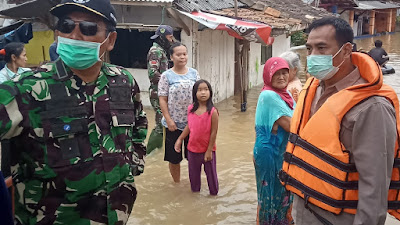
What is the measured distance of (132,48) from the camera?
32.7ft

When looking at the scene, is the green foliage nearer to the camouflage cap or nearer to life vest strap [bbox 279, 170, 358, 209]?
life vest strap [bbox 279, 170, 358, 209]

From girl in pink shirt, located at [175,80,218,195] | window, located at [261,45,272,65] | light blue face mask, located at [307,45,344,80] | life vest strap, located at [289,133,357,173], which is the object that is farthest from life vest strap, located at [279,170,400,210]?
window, located at [261,45,272,65]

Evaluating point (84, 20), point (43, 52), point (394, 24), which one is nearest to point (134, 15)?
point (43, 52)

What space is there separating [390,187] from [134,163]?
155 centimetres

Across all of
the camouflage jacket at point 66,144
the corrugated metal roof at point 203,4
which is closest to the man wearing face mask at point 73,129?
the camouflage jacket at point 66,144

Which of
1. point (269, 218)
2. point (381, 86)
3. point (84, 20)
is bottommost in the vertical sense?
point (269, 218)

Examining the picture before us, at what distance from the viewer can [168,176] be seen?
239 inches

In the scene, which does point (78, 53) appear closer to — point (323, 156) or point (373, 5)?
point (323, 156)

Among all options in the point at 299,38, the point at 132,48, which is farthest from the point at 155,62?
the point at 299,38

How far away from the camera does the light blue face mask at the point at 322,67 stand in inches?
99.1

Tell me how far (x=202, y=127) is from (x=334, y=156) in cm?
261

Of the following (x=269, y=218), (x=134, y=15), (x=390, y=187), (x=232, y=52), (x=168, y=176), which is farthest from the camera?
(x=232, y=52)

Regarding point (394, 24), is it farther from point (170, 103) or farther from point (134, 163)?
point (134, 163)

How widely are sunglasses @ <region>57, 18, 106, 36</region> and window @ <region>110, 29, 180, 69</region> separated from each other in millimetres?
7400
